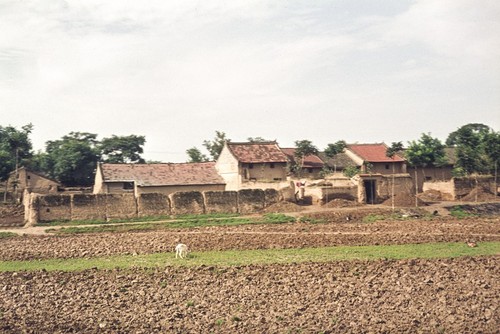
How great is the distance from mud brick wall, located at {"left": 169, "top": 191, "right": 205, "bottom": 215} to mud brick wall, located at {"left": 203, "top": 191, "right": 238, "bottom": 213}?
1.40ft

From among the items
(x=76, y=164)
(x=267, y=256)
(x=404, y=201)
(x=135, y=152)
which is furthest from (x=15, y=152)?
(x=267, y=256)

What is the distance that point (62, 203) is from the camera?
40062 millimetres

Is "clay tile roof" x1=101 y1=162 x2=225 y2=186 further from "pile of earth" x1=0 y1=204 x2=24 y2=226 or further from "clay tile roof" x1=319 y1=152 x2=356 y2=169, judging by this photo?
"clay tile roof" x1=319 y1=152 x2=356 y2=169

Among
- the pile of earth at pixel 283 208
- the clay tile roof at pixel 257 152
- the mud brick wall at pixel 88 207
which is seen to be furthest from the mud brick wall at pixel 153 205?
the clay tile roof at pixel 257 152

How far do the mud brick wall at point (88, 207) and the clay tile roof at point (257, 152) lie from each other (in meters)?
14.8

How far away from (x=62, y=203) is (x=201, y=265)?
20.6 metres

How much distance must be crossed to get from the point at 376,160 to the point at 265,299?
147ft

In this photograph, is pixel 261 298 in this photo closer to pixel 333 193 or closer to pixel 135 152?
pixel 333 193

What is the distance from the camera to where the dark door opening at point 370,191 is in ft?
155

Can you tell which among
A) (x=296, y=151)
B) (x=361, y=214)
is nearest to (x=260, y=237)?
(x=361, y=214)

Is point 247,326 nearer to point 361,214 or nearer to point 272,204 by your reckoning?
point 361,214

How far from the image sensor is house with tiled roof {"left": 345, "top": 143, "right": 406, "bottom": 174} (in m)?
58.9

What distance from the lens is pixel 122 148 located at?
78.1 m

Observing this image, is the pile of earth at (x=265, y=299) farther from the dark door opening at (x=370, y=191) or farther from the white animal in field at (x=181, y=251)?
the dark door opening at (x=370, y=191)
